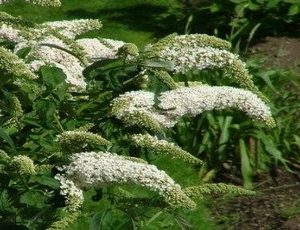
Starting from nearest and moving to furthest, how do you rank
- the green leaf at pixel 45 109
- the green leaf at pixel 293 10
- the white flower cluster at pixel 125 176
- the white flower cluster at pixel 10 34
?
the white flower cluster at pixel 125 176
the green leaf at pixel 45 109
the white flower cluster at pixel 10 34
the green leaf at pixel 293 10

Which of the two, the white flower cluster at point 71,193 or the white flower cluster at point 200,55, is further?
the white flower cluster at point 200,55

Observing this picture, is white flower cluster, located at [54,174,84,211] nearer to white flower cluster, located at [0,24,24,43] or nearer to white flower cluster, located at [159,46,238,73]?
white flower cluster, located at [159,46,238,73]

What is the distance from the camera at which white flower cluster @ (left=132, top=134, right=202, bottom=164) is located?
8.64ft

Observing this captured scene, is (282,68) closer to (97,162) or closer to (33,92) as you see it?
(33,92)

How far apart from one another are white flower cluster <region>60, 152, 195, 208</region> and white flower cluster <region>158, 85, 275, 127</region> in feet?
1.28

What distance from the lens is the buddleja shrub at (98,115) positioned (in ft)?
8.25

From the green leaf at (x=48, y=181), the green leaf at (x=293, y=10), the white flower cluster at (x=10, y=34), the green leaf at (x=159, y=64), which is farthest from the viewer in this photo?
the green leaf at (x=293, y=10)

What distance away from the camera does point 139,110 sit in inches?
108

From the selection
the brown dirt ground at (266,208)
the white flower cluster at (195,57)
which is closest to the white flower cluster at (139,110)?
the white flower cluster at (195,57)

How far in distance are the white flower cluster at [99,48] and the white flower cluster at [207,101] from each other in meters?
0.48

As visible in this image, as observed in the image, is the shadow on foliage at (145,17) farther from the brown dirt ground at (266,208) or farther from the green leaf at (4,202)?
the green leaf at (4,202)

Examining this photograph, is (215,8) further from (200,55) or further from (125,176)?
(125,176)

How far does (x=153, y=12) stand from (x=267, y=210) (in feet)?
16.8

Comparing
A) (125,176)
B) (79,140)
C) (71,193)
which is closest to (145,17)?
(79,140)
